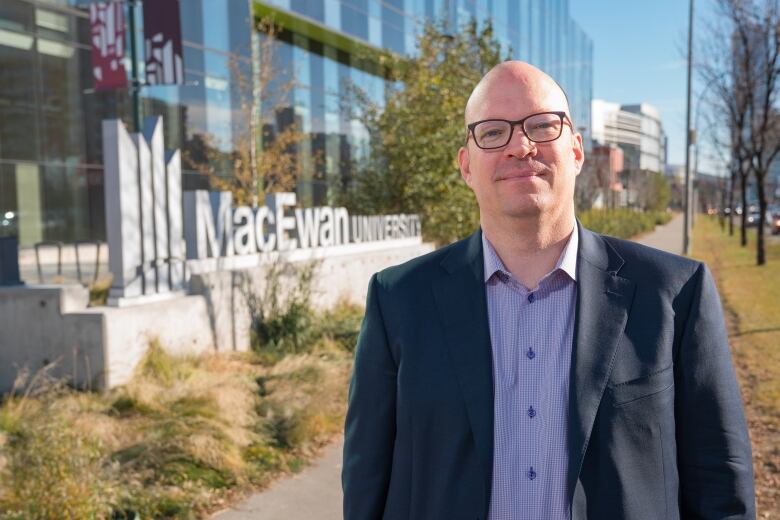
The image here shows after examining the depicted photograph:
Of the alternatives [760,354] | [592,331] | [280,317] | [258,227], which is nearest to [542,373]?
[592,331]

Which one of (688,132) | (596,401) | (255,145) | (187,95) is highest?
(187,95)

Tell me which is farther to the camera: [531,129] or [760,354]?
[760,354]

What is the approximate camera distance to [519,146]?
1.92 meters

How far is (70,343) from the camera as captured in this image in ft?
24.2

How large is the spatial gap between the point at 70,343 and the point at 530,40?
42508mm

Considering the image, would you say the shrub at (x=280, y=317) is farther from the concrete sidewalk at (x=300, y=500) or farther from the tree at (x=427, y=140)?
the tree at (x=427, y=140)

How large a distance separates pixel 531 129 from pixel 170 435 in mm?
4438

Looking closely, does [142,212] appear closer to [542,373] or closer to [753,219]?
[542,373]

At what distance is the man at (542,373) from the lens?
1.86 m

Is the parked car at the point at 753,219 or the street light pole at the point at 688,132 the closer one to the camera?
the street light pole at the point at 688,132

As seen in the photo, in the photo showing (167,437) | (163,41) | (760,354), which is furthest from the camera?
(163,41)

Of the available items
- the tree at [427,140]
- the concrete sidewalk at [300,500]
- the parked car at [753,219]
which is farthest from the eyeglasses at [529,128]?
the parked car at [753,219]

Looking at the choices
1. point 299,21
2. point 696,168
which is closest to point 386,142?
point 299,21

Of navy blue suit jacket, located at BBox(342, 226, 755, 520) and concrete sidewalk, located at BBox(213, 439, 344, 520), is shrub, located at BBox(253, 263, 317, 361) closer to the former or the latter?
concrete sidewalk, located at BBox(213, 439, 344, 520)
